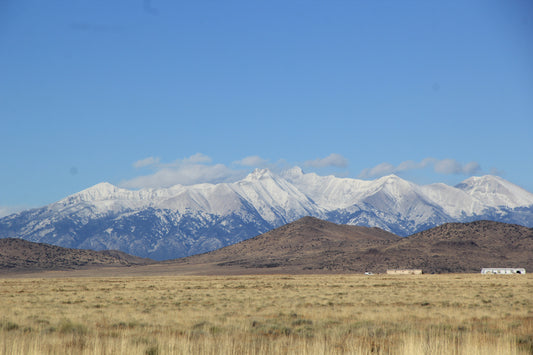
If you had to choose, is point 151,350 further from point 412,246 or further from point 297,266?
point 412,246

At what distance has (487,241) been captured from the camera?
197125 mm

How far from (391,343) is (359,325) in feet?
19.4

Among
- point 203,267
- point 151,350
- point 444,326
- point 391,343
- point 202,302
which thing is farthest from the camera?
point 203,267

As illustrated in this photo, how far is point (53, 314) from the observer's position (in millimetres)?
34594

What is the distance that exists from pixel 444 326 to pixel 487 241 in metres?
180

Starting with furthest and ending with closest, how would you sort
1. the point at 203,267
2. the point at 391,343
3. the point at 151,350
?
the point at 203,267 < the point at 391,343 < the point at 151,350

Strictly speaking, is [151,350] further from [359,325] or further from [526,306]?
[526,306]

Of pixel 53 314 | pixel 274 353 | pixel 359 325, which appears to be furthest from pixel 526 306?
pixel 53 314

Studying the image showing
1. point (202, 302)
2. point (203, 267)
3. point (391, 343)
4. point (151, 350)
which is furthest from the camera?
point (203, 267)

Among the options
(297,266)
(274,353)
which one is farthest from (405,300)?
(297,266)

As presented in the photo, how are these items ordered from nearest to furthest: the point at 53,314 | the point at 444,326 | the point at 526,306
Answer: the point at 444,326 → the point at 53,314 → the point at 526,306

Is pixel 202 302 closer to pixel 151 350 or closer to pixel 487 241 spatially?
pixel 151 350

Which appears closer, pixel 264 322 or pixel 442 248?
pixel 264 322

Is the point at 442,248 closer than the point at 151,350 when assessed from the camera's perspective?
No
